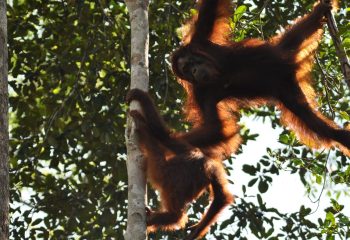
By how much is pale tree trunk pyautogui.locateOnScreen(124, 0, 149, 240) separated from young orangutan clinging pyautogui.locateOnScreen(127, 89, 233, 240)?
42 centimetres

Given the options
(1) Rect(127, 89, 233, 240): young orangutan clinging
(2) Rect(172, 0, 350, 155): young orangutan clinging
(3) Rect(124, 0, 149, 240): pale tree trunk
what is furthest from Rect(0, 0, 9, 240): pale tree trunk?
(2) Rect(172, 0, 350, 155): young orangutan clinging

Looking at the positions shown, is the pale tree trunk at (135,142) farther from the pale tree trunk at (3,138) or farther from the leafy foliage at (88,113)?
the leafy foliage at (88,113)

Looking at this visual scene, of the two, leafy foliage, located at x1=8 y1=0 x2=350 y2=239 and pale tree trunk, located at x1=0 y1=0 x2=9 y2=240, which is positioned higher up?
leafy foliage, located at x1=8 y1=0 x2=350 y2=239

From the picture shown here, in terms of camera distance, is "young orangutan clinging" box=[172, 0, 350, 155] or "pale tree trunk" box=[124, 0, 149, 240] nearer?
"pale tree trunk" box=[124, 0, 149, 240]

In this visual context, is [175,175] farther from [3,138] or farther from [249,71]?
[3,138]

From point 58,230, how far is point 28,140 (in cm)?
108

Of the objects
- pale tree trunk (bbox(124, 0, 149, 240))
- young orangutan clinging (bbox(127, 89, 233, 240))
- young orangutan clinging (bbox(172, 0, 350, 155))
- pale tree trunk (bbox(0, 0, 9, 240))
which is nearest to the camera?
pale tree trunk (bbox(0, 0, 9, 240))

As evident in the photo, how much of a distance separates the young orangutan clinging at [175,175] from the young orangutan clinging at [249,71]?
0.45 metres

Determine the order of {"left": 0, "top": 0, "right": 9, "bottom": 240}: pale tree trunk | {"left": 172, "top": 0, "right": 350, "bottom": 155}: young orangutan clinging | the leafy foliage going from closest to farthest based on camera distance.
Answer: {"left": 0, "top": 0, "right": 9, "bottom": 240}: pale tree trunk
{"left": 172, "top": 0, "right": 350, "bottom": 155}: young orangutan clinging
the leafy foliage

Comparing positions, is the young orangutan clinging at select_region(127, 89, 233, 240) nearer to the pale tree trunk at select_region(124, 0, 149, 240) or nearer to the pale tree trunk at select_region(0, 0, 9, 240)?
the pale tree trunk at select_region(124, 0, 149, 240)

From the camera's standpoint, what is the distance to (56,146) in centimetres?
726

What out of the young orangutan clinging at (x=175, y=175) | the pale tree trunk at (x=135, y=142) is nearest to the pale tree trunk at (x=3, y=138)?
the pale tree trunk at (x=135, y=142)

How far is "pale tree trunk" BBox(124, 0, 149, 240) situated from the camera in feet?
12.6

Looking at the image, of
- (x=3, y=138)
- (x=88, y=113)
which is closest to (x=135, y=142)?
(x=3, y=138)
